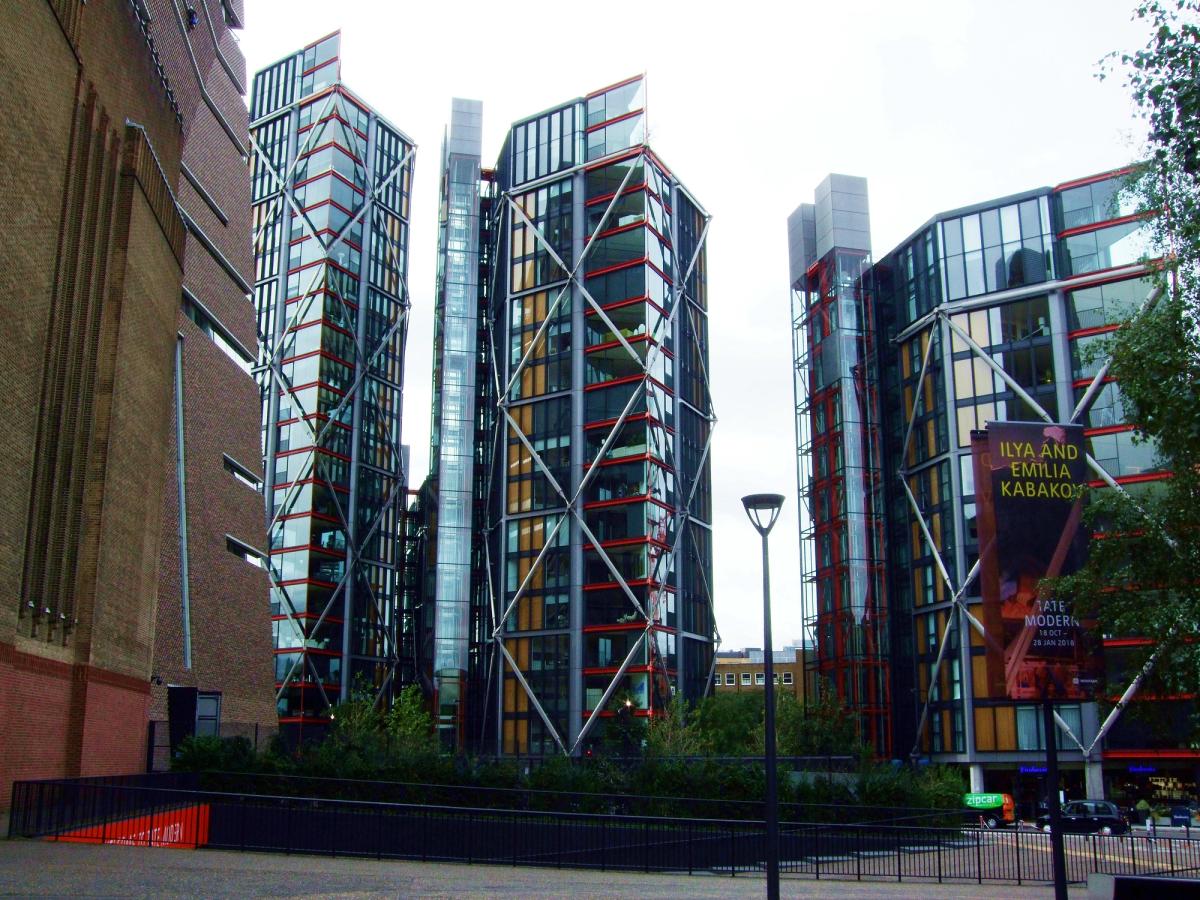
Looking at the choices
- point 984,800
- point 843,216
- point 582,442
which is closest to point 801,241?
point 843,216

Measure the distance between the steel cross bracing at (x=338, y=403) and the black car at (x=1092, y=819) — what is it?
55.9 m

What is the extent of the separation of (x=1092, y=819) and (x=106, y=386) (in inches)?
1601

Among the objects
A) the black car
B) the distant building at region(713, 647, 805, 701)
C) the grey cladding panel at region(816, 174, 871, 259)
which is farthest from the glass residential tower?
the distant building at region(713, 647, 805, 701)

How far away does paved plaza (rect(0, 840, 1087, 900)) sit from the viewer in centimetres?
1608

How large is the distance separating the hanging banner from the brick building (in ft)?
61.4

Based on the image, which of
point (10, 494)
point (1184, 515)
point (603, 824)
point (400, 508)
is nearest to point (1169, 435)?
point (1184, 515)

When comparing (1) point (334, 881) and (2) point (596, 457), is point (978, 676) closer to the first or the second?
(2) point (596, 457)

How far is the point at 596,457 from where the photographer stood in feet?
252

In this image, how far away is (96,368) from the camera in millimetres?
30047

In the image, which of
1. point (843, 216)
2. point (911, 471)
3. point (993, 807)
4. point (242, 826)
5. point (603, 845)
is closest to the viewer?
point (242, 826)

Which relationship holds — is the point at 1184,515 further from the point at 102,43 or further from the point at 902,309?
the point at 902,309

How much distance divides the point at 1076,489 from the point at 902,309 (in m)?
62.3

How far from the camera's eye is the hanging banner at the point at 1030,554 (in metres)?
15.5

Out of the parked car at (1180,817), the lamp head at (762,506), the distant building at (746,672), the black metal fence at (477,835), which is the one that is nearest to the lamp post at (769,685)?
the lamp head at (762,506)
